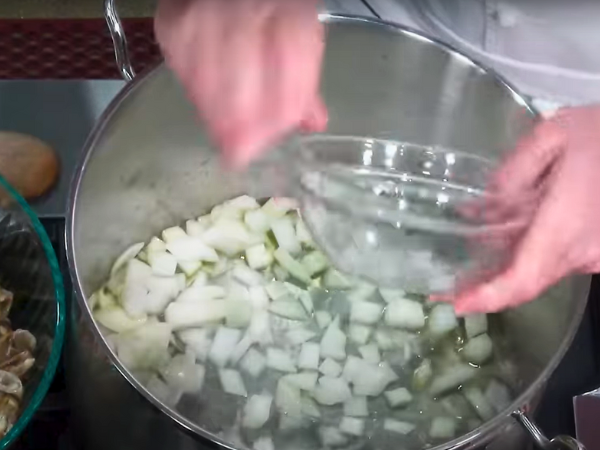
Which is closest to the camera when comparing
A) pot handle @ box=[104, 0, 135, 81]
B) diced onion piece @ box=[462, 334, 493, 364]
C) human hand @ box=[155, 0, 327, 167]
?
human hand @ box=[155, 0, 327, 167]

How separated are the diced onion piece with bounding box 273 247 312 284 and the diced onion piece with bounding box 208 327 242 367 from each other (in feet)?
0.23

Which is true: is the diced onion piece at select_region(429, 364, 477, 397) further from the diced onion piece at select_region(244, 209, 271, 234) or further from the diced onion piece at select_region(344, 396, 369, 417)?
the diced onion piece at select_region(244, 209, 271, 234)

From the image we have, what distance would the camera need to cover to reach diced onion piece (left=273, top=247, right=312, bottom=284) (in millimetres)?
673

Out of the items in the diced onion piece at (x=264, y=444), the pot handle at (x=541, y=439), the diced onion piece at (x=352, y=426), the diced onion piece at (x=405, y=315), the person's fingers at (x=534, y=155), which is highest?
the person's fingers at (x=534, y=155)

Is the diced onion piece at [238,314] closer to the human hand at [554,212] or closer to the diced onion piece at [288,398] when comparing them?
the diced onion piece at [288,398]

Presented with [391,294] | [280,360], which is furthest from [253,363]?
[391,294]

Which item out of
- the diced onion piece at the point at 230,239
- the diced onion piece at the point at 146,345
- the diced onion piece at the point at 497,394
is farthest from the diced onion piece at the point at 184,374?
the diced onion piece at the point at 497,394

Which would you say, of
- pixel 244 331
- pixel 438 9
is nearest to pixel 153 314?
pixel 244 331

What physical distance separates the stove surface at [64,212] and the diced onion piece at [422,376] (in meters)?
0.09

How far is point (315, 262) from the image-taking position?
67 centimetres

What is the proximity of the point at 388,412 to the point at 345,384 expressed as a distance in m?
0.04

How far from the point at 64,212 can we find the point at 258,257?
0.17 m

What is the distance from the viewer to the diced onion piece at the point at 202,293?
0.65 m

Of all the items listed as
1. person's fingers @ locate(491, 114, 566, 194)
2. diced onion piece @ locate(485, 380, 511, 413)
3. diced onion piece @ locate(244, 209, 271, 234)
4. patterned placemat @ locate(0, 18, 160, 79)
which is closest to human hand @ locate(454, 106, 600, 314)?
person's fingers @ locate(491, 114, 566, 194)
